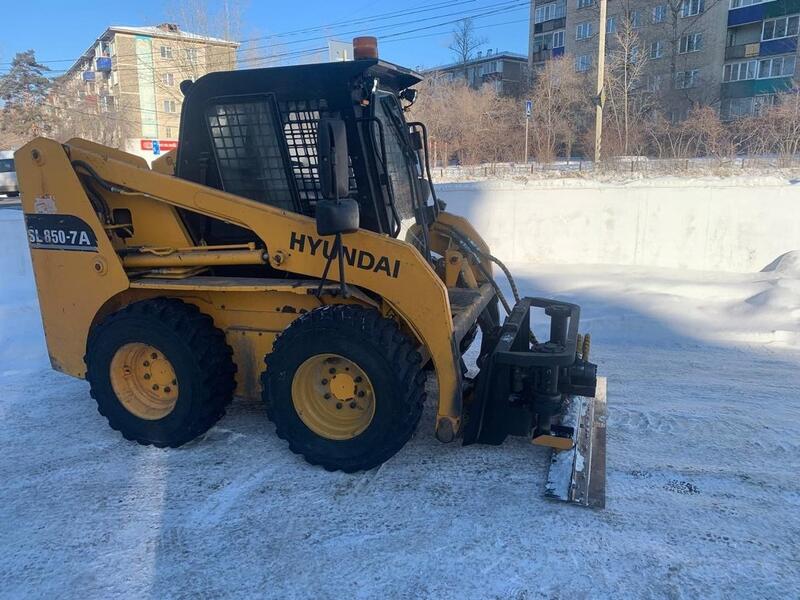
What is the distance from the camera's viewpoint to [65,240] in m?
4.20

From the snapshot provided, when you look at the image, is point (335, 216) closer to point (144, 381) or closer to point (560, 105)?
point (144, 381)

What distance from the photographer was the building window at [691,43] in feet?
123

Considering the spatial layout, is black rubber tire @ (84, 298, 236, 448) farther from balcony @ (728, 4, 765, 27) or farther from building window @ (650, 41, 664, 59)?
balcony @ (728, 4, 765, 27)

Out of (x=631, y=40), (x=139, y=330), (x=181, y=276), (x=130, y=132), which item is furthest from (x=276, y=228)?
(x=130, y=132)

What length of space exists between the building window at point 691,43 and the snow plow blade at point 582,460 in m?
40.3

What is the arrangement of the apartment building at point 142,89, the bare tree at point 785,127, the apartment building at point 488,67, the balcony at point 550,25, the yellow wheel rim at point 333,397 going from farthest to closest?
the apartment building at point 488,67 < the balcony at point 550,25 < the apartment building at point 142,89 < the bare tree at point 785,127 < the yellow wheel rim at point 333,397

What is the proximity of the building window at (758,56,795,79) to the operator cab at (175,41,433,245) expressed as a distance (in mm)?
40425

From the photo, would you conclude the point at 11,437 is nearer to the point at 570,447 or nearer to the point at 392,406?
Result: the point at 392,406

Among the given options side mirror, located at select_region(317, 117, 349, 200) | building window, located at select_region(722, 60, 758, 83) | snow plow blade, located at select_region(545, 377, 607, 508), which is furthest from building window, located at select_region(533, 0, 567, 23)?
side mirror, located at select_region(317, 117, 349, 200)

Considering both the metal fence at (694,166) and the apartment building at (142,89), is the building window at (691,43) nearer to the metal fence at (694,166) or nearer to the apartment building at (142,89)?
the metal fence at (694,166)

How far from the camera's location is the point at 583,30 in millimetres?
43719

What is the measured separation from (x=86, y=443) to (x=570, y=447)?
3.25 metres

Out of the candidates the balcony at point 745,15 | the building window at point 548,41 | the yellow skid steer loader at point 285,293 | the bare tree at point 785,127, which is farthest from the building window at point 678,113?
the yellow skid steer loader at point 285,293

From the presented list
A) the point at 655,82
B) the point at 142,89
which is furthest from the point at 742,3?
the point at 142,89
